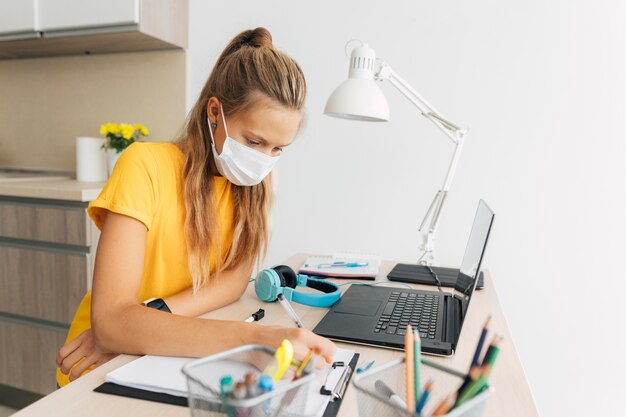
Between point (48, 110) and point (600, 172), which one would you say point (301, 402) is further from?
point (48, 110)

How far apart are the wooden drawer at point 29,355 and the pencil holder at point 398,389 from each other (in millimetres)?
1861

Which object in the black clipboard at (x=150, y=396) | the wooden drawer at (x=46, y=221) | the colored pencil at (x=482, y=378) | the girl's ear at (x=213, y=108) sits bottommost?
the wooden drawer at (x=46, y=221)

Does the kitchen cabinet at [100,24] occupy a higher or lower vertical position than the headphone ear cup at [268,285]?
higher

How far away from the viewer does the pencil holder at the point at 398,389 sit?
15.8 inches

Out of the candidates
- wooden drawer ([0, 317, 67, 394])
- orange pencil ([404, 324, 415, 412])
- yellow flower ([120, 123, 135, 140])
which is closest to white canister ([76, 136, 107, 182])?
yellow flower ([120, 123, 135, 140])

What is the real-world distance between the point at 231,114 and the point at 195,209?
0.70ft

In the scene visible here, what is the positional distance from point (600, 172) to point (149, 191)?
159 centimetres

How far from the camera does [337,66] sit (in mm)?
2002

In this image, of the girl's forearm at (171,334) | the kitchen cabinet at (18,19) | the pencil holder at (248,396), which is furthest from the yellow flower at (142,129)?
the pencil holder at (248,396)

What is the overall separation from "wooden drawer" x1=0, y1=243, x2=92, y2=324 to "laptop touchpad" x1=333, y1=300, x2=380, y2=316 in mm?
1253

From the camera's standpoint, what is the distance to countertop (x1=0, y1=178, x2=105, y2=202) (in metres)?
1.88

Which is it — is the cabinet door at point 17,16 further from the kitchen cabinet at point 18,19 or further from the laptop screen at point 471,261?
the laptop screen at point 471,261

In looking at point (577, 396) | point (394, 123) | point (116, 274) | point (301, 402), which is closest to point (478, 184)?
point (394, 123)

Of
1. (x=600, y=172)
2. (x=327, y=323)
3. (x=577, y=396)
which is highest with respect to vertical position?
(x=600, y=172)
